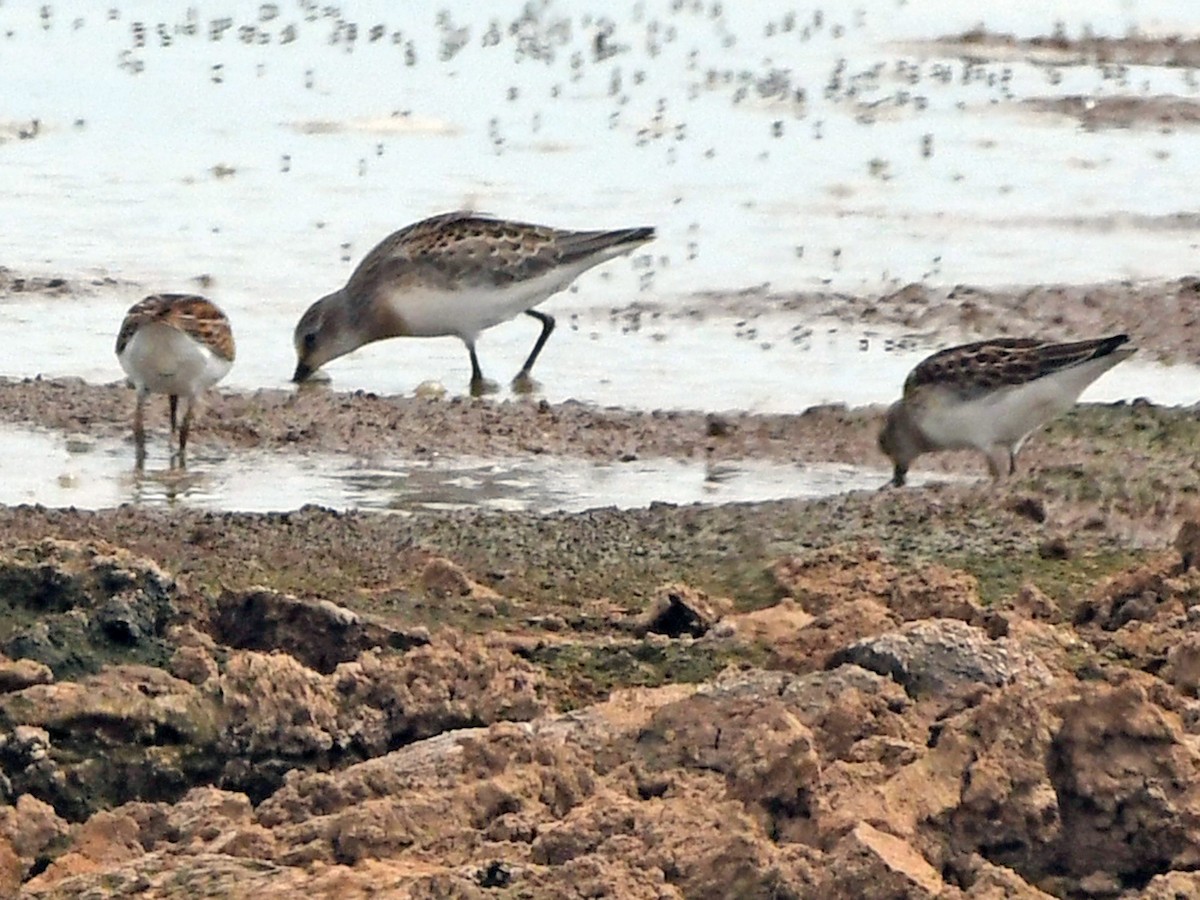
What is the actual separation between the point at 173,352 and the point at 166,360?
0.04 meters

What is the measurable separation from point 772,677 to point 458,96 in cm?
1599

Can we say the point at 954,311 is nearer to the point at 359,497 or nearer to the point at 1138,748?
the point at 359,497

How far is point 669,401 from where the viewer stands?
11938 millimetres

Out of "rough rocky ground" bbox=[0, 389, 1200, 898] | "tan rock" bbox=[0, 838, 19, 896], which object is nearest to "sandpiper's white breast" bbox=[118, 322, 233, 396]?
"rough rocky ground" bbox=[0, 389, 1200, 898]

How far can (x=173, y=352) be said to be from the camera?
10.8 meters

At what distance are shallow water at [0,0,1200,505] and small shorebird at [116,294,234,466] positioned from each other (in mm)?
1095

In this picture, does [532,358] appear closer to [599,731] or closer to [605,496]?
[605,496]

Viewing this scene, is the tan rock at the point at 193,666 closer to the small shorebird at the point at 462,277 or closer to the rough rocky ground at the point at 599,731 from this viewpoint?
the rough rocky ground at the point at 599,731

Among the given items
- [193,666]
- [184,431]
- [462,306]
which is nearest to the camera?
[193,666]

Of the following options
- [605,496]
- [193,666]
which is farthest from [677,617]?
[605,496]

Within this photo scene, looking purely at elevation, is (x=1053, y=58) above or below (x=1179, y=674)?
below

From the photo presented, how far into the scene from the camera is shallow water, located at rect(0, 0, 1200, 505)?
1344 cm

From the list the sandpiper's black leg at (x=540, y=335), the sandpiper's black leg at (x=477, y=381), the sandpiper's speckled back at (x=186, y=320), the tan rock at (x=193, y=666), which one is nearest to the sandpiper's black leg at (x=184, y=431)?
the sandpiper's speckled back at (x=186, y=320)

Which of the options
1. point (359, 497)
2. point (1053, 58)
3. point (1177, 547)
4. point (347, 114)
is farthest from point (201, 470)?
point (1053, 58)
